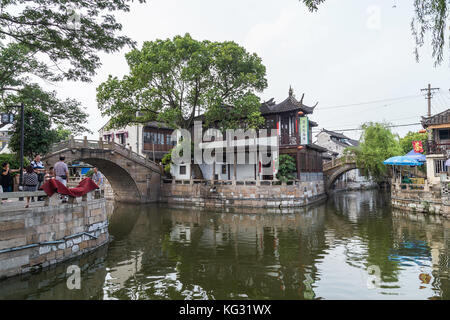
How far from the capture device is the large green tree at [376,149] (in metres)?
24.2

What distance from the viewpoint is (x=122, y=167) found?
22828 millimetres

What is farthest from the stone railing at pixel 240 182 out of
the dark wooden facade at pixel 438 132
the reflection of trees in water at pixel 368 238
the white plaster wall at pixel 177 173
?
the dark wooden facade at pixel 438 132

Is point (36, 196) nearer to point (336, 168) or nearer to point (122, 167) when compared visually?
point (122, 167)

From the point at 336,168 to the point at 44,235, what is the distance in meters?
26.1

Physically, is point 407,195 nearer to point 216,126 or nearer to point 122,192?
point 216,126

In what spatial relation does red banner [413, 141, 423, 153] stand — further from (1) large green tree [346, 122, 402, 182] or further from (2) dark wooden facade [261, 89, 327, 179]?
(2) dark wooden facade [261, 89, 327, 179]

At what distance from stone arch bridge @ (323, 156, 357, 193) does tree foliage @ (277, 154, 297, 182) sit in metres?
8.06

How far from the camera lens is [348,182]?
132 feet

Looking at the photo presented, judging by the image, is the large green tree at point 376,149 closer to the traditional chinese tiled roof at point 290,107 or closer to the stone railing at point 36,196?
the traditional chinese tiled roof at point 290,107

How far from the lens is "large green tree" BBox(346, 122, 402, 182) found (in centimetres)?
2425

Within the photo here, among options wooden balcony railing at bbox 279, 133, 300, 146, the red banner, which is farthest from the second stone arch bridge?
wooden balcony railing at bbox 279, 133, 300, 146

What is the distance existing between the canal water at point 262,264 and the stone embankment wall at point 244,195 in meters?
5.35

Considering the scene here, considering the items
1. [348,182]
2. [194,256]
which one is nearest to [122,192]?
[194,256]

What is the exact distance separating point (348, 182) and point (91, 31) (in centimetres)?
3847
